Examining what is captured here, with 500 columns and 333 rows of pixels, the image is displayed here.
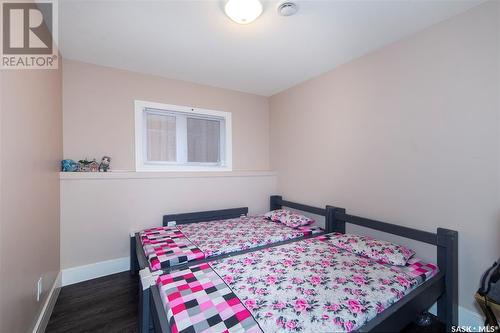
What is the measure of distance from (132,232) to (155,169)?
0.81 metres

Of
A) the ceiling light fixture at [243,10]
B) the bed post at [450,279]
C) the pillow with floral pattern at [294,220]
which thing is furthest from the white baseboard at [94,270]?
the bed post at [450,279]

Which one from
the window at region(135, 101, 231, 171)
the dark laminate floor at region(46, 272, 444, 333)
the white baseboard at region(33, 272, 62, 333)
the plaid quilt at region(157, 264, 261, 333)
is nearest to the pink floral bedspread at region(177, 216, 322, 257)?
the plaid quilt at region(157, 264, 261, 333)

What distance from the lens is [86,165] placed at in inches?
93.4

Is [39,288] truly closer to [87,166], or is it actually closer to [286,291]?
[87,166]

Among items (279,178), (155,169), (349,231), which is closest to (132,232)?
(155,169)

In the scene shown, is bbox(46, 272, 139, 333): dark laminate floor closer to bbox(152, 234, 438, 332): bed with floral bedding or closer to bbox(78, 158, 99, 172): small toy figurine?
bbox(152, 234, 438, 332): bed with floral bedding

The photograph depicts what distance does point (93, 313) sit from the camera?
182 centimetres

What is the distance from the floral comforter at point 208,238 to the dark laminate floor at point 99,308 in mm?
496

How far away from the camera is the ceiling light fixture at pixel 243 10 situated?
151 centimetres

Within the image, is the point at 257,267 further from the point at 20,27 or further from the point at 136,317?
the point at 20,27

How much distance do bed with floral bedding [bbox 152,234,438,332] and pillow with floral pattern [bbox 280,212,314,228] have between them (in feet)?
2.43

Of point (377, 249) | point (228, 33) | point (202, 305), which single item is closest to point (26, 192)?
point (202, 305)

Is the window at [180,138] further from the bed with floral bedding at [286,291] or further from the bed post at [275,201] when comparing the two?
the bed with floral bedding at [286,291]

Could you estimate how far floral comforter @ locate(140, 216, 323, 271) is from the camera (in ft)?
5.92
